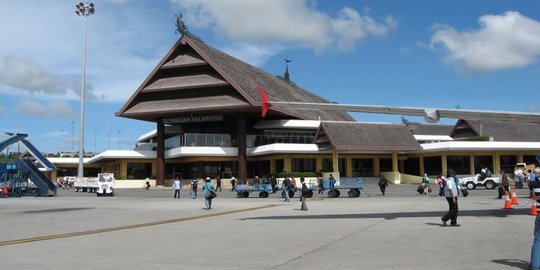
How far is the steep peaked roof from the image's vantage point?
54.2m

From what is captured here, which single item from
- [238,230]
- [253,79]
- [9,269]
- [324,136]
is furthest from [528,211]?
[253,79]

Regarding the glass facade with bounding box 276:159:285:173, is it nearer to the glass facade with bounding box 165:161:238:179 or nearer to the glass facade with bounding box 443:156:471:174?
the glass facade with bounding box 165:161:238:179

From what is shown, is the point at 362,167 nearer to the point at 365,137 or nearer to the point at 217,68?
the point at 365,137

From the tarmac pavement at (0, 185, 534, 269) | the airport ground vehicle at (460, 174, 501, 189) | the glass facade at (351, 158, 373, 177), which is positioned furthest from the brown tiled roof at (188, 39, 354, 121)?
the tarmac pavement at (0, 185, 534, 269)

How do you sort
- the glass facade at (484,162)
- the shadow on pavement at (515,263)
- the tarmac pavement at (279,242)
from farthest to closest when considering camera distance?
1. the glass facade at (484,162)
2. the tarmac pavement at (279,242)
3. the shadow on pavement at (515,263)

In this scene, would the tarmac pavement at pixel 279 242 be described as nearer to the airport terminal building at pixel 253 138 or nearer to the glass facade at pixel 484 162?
the airport terminal building at pixel 253 138

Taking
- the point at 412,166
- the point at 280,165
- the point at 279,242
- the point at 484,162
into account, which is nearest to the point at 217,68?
the point at 280,165

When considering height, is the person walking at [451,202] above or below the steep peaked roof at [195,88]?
below

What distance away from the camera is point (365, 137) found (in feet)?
178

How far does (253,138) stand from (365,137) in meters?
12.8

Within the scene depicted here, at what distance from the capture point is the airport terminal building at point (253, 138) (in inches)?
2128

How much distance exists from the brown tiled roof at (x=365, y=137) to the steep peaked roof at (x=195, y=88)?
541cm

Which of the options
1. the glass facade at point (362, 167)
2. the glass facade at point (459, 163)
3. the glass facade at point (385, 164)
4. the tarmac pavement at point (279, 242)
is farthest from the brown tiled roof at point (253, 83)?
the tarmac pavement at point (279, 242)

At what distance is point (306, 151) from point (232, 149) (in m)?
8.72
